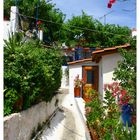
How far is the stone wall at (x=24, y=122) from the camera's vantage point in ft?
21.5

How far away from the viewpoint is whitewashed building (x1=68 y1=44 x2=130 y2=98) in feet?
41.6

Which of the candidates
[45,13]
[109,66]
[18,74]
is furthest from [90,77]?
[45,13]

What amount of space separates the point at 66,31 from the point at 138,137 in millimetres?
32123

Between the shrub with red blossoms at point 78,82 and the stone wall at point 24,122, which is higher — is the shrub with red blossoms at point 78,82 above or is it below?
above

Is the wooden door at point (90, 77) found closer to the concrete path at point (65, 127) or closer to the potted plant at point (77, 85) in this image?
the potted plant at point (77, 85)

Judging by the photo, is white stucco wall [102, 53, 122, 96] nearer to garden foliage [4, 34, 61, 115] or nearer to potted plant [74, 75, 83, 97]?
garden foliage [4, 34, 61, 115]

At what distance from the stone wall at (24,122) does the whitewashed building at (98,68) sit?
3.13 metres

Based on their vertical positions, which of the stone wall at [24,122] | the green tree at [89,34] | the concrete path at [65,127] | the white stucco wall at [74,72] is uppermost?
the green tree at [89,34]

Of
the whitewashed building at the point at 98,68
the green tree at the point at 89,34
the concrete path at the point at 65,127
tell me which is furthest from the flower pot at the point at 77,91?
the green tree at the point at 89,34

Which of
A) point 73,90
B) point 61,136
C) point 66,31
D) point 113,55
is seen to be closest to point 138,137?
point 61,136

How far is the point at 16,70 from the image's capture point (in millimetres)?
7969

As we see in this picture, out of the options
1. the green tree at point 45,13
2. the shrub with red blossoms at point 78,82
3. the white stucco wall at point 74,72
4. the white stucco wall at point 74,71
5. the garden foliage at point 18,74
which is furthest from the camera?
the green tree at point 45,13

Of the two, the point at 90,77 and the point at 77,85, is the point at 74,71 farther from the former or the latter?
the point at 90,77

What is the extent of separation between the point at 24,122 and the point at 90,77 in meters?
11.4
